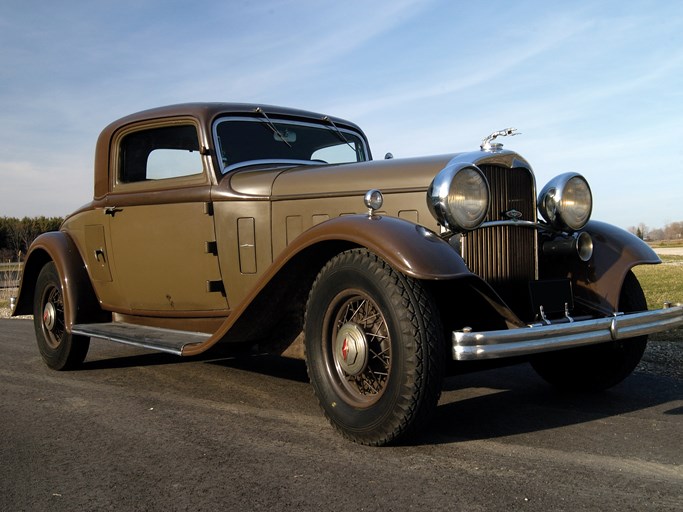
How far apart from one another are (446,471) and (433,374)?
0.40 meters

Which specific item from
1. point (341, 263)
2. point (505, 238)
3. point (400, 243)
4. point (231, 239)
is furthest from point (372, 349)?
point (231, 239)

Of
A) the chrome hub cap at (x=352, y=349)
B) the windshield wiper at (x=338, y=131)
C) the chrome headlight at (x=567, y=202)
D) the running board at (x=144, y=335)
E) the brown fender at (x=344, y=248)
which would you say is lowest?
the running board at (x=144, y=335)

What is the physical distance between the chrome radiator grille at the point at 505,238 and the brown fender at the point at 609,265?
0.35 metres

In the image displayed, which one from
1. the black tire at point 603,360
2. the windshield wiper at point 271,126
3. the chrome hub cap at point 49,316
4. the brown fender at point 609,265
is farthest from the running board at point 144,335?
the brown fender at point 609,265

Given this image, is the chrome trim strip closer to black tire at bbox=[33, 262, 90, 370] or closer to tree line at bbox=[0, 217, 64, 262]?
black tire at bbox=[33, 262, 90, 370]

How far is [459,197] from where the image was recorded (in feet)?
10.7

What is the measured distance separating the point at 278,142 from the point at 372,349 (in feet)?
7.21

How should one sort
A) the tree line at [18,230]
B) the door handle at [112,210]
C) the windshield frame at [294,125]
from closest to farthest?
the windshield frame at [294,125] → the door handle at [112,210] → the tree line at [18,230]

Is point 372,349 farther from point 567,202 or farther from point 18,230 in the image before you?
point 18,230

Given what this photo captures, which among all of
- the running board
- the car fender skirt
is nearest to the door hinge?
the running board

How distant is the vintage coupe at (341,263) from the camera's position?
2.98 metres

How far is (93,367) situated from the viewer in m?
5.52

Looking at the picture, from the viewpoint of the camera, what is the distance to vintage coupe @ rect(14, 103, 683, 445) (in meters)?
2.98

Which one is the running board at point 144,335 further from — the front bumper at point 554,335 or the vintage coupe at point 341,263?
the front bumper at point 554,335
